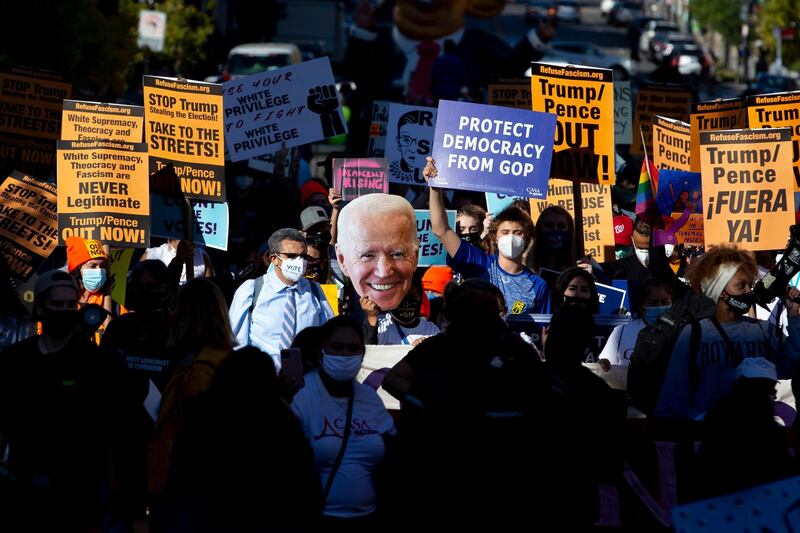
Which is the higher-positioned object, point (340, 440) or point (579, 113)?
point (579, 113)

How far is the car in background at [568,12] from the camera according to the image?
67562mm

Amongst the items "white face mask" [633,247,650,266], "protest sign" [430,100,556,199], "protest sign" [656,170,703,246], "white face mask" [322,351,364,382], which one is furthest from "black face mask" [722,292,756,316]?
"white face mask" [633,247,650,266]

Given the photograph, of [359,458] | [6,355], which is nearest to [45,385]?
[6,355]

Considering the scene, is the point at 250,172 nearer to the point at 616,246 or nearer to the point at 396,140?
the point at 396,140

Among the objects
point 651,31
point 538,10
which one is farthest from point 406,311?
point 651,31

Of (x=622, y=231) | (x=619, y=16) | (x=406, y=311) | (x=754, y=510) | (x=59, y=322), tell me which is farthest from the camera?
(x=619, y=16)

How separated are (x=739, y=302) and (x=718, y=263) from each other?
0.98 feet

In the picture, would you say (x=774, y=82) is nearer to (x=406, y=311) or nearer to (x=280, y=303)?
(x=406, y=311)

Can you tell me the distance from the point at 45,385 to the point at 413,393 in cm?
162

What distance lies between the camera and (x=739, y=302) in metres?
8.13

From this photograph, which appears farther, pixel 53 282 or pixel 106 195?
pixel 106 195

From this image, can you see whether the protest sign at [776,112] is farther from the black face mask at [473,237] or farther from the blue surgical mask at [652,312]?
the blue surgical mask at [652,312]

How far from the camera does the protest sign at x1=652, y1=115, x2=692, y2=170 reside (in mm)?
12539

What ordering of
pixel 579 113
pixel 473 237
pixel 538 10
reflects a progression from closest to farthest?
pixel 473 237 < pixel 579 113 < pixel 538 10
